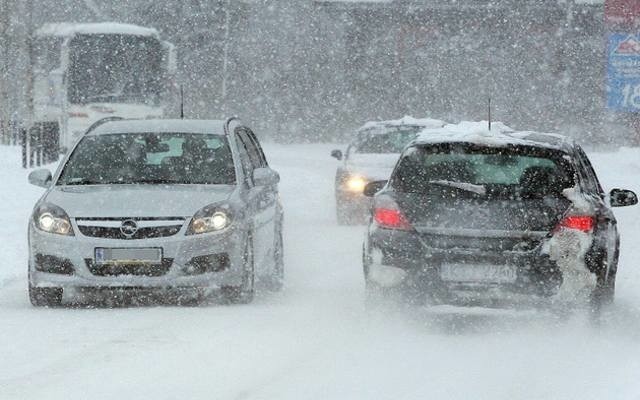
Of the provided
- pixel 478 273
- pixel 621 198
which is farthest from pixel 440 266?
pixel 621 198

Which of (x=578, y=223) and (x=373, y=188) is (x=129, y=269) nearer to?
(x=373, y=188)

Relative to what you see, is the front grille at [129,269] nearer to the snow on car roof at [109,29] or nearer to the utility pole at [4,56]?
the snow on car roof at [109,29]

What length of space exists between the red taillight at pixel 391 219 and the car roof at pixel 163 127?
2712 millimetres

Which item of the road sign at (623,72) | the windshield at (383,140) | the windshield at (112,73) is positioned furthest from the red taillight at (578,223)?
the road sign at (623,72)

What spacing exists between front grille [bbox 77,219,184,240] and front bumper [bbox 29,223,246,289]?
40mm

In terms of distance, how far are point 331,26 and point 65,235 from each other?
143 ft

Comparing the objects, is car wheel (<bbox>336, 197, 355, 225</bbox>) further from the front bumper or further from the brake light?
the brake light

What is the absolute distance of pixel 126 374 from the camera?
8.15m

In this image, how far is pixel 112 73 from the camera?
1430 inches

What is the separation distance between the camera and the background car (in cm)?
2052

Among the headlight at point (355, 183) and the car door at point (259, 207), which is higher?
the car door at point (259, 207)

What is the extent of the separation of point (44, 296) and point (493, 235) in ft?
11.8

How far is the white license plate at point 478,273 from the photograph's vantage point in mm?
9797

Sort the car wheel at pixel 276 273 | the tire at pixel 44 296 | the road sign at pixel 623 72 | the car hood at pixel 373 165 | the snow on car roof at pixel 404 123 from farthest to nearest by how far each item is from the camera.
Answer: the road sign at pixel 623 72 < the snow on car roof at pixel 404 123 < the car hood at pixel 373 165 < the car wheel at pixel 276 273 < the tire at pixel 44 296
